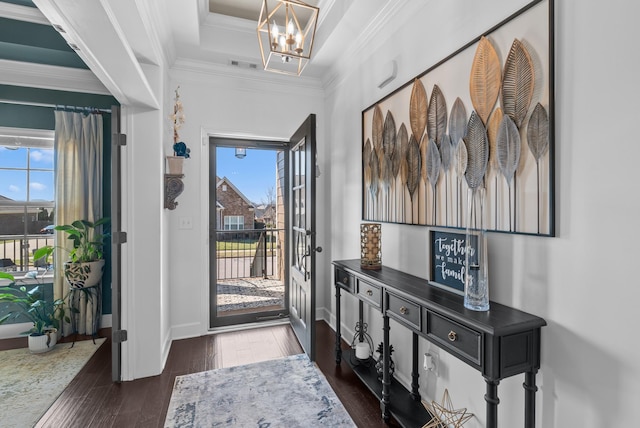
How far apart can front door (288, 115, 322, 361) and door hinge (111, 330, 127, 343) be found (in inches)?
58.6

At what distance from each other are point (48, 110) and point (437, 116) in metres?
3.93

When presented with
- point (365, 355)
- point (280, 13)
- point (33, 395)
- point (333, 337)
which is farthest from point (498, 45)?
point (33, 395)

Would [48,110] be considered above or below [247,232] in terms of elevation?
above

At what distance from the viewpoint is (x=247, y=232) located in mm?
3695

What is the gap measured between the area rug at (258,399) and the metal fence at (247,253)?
4.27ft

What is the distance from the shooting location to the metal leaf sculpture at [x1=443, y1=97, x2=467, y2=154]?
1.72m

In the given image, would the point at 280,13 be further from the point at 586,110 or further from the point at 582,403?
the point at 582,403

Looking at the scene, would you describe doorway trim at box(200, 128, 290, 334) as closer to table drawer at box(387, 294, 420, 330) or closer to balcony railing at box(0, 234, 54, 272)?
balcony railing at box(0, 234, 54, 272)

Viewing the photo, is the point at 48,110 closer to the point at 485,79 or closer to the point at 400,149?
the point at 400,149

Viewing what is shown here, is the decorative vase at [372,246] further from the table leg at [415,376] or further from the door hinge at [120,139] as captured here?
the door hinge at [120,139]

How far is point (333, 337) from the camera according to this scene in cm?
328

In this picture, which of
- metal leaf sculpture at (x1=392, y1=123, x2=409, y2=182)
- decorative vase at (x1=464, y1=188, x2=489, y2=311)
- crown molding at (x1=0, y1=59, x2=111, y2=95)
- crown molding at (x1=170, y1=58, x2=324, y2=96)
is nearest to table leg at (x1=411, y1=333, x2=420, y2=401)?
decorative vase at (x1=464, y1=188, x2=489, y2=311)

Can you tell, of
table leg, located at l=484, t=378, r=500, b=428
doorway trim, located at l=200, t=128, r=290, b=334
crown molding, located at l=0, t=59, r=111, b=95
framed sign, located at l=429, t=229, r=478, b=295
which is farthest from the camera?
doorway trim, located at l=200, t=128, r=290, b=334

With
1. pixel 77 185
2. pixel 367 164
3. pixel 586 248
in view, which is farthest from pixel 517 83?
pixel 77 185
